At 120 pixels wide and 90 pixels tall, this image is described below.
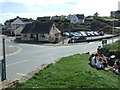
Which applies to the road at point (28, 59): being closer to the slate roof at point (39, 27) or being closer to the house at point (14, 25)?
the slate roof at point (39, 27)

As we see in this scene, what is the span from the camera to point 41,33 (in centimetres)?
6200

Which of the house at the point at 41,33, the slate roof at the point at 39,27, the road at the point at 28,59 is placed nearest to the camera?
the road at the point at 28,59

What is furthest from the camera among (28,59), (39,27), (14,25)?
(14,25)

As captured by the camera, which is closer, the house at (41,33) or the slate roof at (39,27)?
the house at (41,33)

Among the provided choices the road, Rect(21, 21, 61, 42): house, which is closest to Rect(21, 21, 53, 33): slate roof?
Rect(21, 21, 61, 42): house

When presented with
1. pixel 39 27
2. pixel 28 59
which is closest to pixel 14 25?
pixel 39 27

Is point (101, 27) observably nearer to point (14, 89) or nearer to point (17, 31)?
point (17, 31)

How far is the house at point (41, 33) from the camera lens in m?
61.6

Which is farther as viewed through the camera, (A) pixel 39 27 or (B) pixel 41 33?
(A) pixel 39 27

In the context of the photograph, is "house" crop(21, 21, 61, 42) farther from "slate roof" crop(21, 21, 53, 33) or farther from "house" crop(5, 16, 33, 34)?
"house" crop(5, 16, 33, 34)

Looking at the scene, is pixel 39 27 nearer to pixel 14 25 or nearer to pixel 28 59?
pixel 14 25

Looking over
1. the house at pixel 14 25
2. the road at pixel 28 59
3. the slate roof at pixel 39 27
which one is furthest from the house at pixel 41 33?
the road at pixel 28 59

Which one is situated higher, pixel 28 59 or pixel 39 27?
pixel 39 27

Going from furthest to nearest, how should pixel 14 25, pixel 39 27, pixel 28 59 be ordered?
pixel 14 25
pixel 39 27
pixel 28 59
